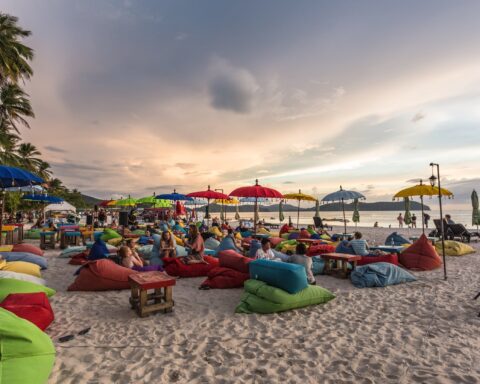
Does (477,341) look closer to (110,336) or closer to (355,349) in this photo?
(355,349)

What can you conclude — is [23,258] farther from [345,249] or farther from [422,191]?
[422,191]

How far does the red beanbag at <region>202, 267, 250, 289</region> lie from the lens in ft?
19.4

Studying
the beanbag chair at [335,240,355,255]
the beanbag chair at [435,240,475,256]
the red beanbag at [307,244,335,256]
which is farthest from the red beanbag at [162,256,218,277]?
the beanbag chair at [435,240,475,256]

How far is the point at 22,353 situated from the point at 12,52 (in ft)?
66.7

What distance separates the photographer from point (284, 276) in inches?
184

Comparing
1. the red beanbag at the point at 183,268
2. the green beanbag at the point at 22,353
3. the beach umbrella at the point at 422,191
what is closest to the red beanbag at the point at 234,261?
the red beanbag at the point at 183,268

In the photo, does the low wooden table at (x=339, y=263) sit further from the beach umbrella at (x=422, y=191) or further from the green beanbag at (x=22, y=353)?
the green beanbag at (x=22, y=353)

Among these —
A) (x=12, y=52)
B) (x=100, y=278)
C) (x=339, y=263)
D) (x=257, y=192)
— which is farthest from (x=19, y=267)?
(x=12, y=52)

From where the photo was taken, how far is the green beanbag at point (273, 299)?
4457 millimetres

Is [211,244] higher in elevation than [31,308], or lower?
higher

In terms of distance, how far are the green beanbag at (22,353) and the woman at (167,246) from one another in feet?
16.5

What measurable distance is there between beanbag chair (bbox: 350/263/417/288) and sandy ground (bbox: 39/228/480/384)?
2.00ft

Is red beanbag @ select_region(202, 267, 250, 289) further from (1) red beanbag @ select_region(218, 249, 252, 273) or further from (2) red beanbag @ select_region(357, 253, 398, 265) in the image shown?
(2) red beanbag @ select_region(357, 253, 398, 265)

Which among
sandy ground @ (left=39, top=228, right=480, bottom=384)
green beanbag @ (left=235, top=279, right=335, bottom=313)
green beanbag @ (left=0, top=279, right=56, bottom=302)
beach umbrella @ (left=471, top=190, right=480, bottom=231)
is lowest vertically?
sandy ground @ (left=39, top=228, right=480, bottom=384)
